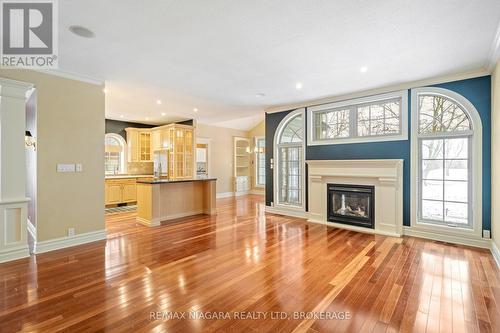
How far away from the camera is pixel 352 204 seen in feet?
16.5

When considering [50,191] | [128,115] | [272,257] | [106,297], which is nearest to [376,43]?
[272,257]

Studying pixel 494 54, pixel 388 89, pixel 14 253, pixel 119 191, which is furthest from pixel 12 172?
pixel 494 54

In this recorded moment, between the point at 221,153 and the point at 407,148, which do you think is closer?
the point at 407,148

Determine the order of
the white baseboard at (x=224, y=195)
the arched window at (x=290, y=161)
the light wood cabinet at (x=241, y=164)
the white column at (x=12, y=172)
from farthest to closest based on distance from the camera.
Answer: the light wood cabinet at (x=241, y=164), the white baseboard at (x=224, y=195), the arched window at (x=290, y=161), the white column at (x=12, y=172)

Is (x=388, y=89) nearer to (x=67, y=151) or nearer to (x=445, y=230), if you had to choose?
(x=445, y=230)

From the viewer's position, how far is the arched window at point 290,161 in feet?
19.7

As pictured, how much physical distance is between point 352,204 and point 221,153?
6.01 metres

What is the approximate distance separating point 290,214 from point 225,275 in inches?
137

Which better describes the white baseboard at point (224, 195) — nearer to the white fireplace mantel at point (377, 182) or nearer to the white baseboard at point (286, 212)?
the white baseboard at point (286, 212)

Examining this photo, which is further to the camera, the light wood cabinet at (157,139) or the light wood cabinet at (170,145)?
the light wood cabinet at (157,139)

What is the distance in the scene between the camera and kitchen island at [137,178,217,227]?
5156mm

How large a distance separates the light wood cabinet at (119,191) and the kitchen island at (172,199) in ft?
6.57

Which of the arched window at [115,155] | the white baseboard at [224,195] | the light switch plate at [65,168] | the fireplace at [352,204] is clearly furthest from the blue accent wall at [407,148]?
the arched window at [115,155]

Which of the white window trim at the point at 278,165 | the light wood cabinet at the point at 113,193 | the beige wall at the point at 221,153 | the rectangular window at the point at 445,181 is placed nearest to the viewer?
the rectangular window at the point at 445,181
